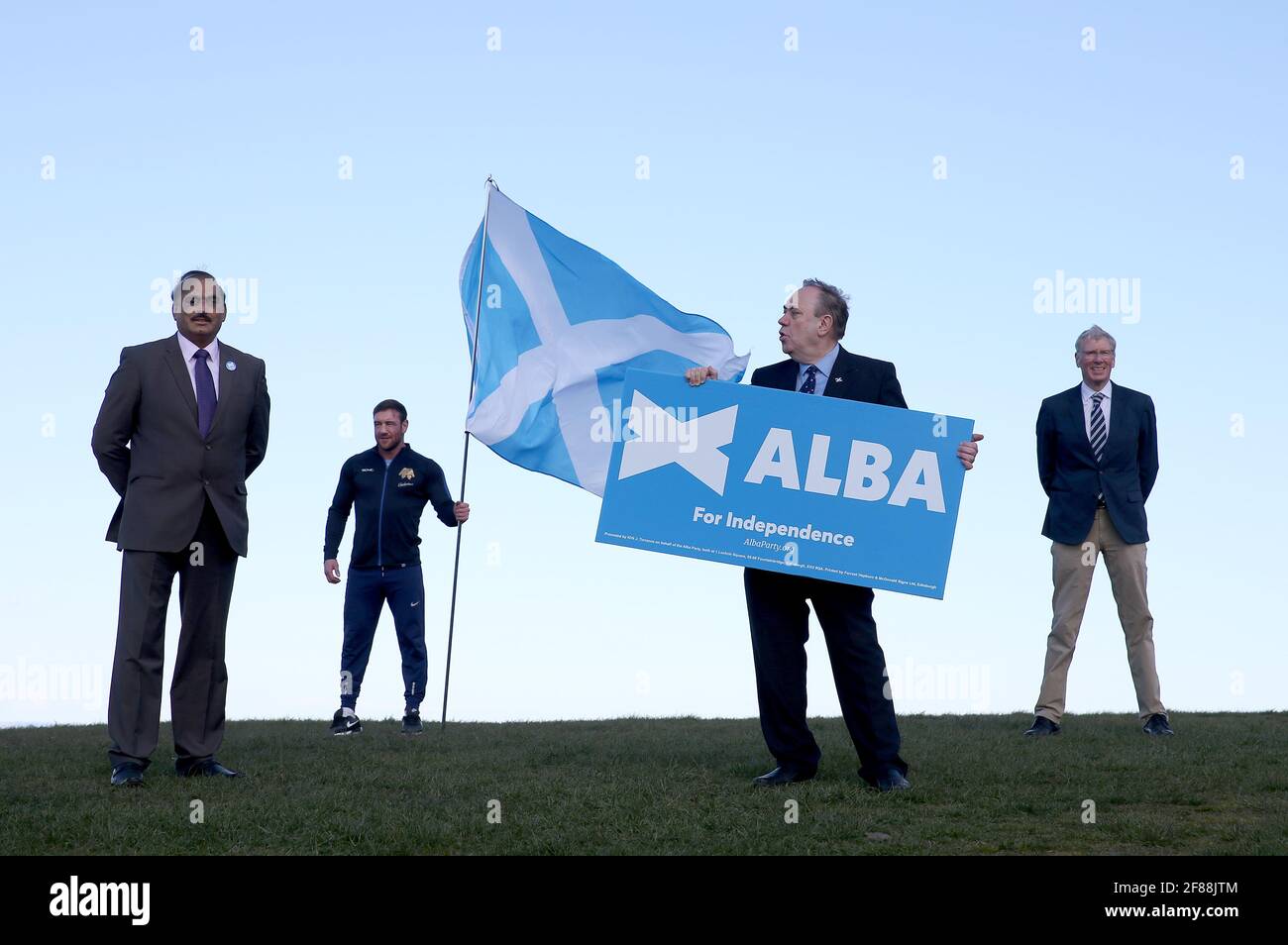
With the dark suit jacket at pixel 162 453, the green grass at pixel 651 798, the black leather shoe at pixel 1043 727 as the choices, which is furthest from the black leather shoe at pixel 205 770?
the black leather shoe at pixel 1043 727

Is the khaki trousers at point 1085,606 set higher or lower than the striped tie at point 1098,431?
lower

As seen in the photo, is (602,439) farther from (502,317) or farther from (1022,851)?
(1022,851)

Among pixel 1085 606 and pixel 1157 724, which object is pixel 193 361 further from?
pixel 1157 724

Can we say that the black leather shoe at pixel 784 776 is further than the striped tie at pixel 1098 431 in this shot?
No

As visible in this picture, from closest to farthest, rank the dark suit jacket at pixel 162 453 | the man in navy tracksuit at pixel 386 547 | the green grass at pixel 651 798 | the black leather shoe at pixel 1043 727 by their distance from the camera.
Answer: the green grass at pixel 651 798
the dark suit jacket at pixel 162 453
the black leather shoe at pixel 1043 727
the man in navy tracksuit at pixel 386 547

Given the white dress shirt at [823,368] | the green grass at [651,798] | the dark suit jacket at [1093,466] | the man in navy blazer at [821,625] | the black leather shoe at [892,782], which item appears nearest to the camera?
the green grass at [651,798]

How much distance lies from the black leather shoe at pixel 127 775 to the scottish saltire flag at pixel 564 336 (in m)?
4.66

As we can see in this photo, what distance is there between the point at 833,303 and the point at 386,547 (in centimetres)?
530

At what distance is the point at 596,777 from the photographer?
24.1ft

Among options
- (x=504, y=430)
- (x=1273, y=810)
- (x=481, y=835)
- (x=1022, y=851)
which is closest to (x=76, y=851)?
(x=481, y=835)

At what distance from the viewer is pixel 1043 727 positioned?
9844 millimetres

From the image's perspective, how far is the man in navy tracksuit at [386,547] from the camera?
11.3 metres

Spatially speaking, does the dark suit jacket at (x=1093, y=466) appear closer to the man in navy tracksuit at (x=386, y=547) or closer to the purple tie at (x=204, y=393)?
the man in navy tracksuit at (x=386, y=547)

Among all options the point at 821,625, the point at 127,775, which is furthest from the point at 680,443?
the point at 127,775
